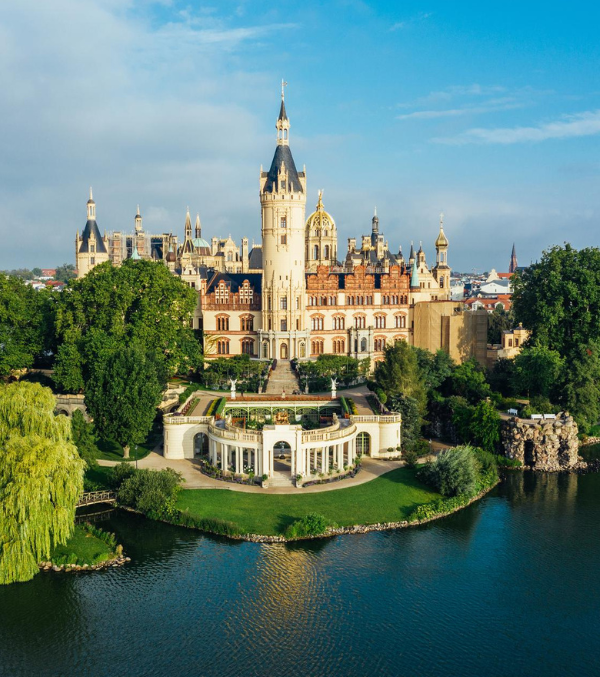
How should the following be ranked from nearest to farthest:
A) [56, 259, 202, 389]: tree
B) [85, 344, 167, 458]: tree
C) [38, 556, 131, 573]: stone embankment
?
1. [38, 556, 131, 573]: stone embankment
2. [85, 344, 167, 458]: tree
3. [56, 259, 202, 389]: tree

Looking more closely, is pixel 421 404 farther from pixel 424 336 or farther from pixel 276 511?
pixel 424 336

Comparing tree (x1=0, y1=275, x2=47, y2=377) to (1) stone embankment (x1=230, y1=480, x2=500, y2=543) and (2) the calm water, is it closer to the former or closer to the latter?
(2) the calm water

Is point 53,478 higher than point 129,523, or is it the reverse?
point 53,478

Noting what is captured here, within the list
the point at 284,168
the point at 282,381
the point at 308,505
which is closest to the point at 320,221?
the point at 284,168

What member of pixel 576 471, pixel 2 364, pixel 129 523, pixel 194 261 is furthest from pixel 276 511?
pixel 194 261

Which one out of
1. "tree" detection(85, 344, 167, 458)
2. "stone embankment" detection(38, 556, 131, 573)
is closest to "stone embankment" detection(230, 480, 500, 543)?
"stone embankment" detection(38, 556, 131, 573)

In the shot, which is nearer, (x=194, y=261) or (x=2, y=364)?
(x=2, y=364)

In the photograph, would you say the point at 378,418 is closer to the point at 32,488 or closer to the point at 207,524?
the point at 207,524
